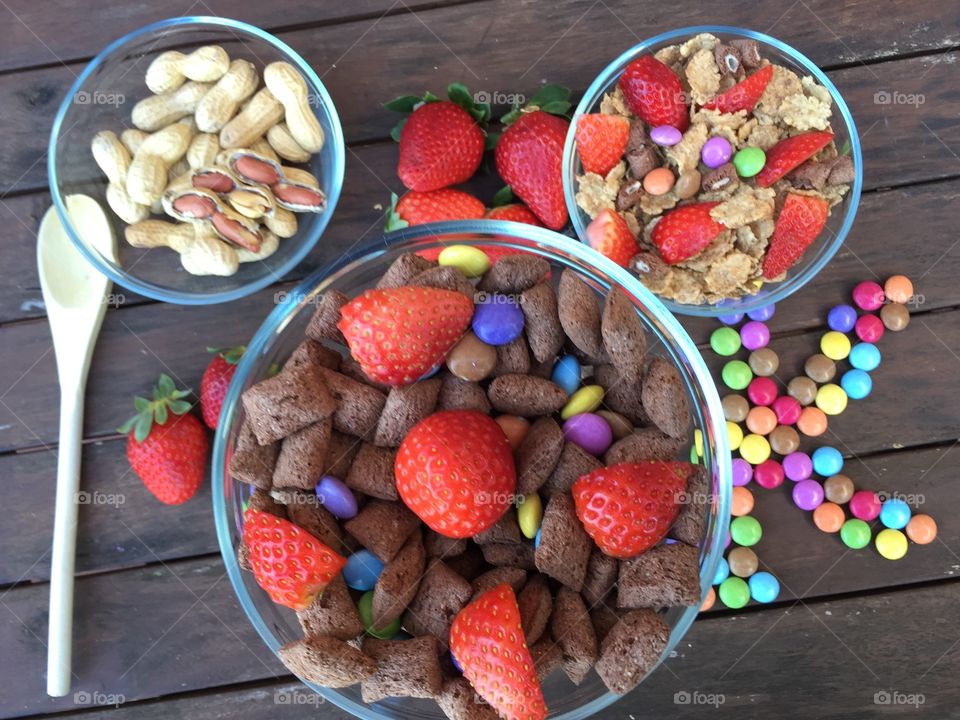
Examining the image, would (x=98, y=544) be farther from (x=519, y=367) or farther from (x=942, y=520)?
(x=942, y=520)

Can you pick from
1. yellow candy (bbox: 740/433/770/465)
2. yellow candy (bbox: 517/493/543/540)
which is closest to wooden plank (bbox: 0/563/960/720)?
yellow candy (bbox: 740/433/770/465)

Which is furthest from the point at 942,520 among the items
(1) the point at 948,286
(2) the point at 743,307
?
(2) the point at 743,307

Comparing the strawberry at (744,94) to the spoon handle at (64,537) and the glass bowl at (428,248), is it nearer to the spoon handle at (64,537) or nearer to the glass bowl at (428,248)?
the glass bowl at (428,248)

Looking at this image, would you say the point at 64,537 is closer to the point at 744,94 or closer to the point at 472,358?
the point at 472,358

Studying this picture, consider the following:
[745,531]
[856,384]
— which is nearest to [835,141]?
[856,384]

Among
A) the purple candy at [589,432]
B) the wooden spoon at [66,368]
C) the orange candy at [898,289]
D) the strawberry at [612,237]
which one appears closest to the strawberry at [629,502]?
the purple candy at [589,432]

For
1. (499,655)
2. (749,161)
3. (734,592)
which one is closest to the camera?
(499,655)

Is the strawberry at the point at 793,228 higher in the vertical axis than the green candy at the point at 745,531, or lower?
higher
